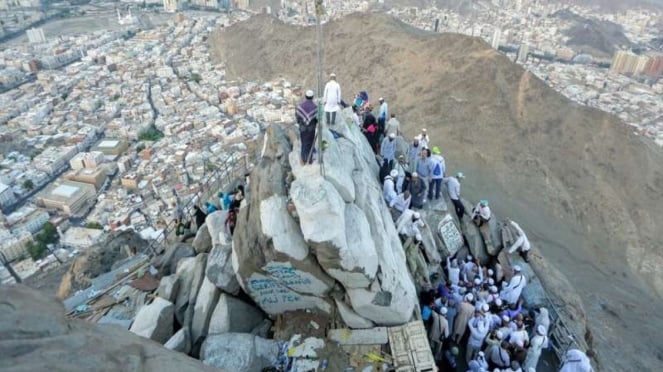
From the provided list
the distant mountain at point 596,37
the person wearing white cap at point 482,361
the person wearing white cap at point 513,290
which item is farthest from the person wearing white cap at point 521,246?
the distant mountain at point 596,37

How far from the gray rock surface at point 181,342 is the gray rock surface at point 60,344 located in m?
4.14

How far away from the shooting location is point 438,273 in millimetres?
10789

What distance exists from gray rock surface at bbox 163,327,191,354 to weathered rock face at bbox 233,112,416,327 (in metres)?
1.49

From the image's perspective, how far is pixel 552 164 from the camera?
2639 centimetres

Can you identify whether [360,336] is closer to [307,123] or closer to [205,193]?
[307,123]

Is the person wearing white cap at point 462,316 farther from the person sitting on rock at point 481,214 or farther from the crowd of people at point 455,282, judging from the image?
the person sitting on rock at point 481,214

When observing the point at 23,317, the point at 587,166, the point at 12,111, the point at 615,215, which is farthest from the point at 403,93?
the point at 12,111

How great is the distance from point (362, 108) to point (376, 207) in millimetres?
6110

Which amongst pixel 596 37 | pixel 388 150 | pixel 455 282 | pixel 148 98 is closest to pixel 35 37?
pixel 148 98

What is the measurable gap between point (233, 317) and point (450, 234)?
655 cm

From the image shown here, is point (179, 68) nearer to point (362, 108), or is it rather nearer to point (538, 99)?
point (538, 99)

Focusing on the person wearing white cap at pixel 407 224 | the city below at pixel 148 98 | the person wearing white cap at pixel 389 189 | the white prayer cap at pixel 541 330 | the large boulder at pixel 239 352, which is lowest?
the city below at pixel 148 98

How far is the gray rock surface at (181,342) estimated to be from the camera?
7988 millimetres

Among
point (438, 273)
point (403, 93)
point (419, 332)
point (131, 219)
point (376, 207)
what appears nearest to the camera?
point (419, 332)
